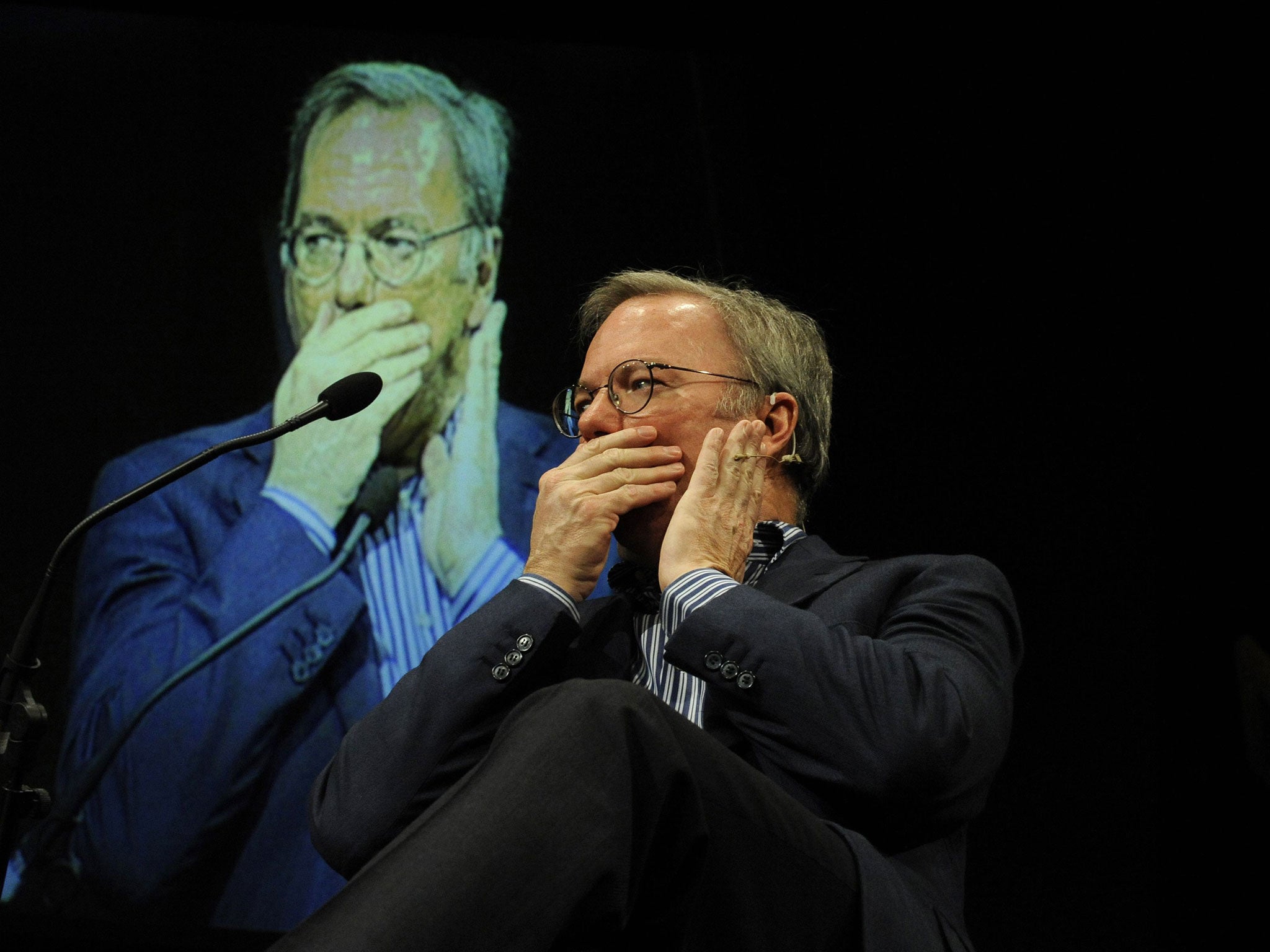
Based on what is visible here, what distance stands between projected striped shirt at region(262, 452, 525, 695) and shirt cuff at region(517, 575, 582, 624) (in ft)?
3.80

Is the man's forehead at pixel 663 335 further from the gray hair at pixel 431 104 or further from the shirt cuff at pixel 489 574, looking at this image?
the gray hair at pixel 431 104

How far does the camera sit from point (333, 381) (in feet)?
9.20

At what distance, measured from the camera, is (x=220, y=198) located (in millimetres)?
2945

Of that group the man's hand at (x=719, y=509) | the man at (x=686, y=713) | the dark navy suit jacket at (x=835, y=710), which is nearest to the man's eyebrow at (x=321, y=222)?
the man at (x=686, y=713)

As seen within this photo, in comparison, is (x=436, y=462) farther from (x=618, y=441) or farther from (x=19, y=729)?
(x=19, y=729)

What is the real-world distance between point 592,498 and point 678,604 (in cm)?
27

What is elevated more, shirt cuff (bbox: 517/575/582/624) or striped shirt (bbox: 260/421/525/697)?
shirt cuff (bbox: 517/575/582/624)

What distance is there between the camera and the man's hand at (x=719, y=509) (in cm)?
148

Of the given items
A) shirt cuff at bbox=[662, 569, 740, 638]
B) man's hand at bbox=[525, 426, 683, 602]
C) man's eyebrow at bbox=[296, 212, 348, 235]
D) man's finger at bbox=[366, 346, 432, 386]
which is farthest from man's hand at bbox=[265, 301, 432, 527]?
shirt cuff at bbox=[662, 569, 740, 638]

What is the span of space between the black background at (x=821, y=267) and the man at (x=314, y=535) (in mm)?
85

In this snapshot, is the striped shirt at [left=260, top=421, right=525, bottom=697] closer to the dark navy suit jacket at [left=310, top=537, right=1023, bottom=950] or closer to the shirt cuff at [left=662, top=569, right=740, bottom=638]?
the dark navy suit jacket at [left=310, top=537, right=1023, bottom=950]

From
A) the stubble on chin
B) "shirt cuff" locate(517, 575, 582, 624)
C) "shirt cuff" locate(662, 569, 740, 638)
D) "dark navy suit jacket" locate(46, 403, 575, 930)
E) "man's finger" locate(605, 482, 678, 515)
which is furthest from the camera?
"dark navy suit jacket" locate(46, 403, 575, 930)

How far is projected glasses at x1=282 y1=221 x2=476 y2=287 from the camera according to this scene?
9.39 ft

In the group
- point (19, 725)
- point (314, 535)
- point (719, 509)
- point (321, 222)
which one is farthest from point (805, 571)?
point (321, 222)
